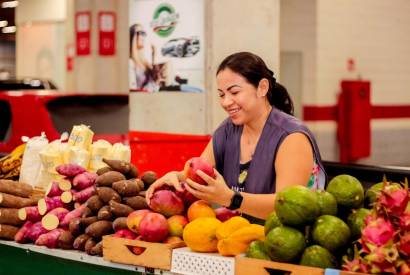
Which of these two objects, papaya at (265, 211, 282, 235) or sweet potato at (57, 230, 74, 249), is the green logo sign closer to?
sweet potato at (57, 230, 74, 249)

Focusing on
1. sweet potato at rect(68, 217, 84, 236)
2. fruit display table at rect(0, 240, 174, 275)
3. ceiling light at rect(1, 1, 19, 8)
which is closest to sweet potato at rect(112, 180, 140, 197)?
sweet potato at rect(68, 217, 84, 236)

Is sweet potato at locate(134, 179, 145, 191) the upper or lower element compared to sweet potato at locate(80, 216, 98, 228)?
upper

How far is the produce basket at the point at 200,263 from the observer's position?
9.66 ft

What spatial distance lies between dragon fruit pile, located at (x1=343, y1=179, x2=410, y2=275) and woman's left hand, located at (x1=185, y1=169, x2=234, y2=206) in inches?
29.0

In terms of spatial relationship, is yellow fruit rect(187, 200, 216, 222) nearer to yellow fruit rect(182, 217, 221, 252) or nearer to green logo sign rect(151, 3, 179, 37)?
yellow fruit rect(182, 217, 221, 252)

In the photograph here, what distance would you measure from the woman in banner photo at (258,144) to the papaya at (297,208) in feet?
1.57

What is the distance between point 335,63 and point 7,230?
7.66 meters

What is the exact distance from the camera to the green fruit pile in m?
2.74

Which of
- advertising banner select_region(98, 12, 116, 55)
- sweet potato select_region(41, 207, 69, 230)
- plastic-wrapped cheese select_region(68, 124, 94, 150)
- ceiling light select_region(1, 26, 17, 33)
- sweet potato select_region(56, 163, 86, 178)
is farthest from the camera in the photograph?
ceiling light select_region(1, 26, 17, 33)

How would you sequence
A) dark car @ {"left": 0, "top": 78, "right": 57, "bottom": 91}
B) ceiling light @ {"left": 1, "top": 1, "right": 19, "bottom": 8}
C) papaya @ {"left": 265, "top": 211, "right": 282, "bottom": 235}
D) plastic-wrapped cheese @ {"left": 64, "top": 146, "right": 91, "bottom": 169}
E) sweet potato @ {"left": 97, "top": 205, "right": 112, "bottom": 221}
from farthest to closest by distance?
ceiling light @ {"left": 1, "top": 1, "right": 19, "bottom": 8} < dark car @ {"left": 0, "top": 78, "right": 57, "bottom": 91} < plastic-wrapped cheese @ {"left": 64, "top": 146, "right": 91, "bottom": 169} < sweet potato @ {"left": 97, "top": 205, "right": 112, "bottom": 221} < papaya @ {"left": 265, "top": 211, "right": 282, "bottom": 235}

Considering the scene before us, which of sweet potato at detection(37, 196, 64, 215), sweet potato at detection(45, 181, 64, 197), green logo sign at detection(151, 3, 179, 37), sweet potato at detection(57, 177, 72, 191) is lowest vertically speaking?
sweet potato at detection(37, 196, 64, 215)

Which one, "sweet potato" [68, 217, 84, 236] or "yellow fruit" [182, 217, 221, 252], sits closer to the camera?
"yellow fruit" [182, 217, 221, 252]

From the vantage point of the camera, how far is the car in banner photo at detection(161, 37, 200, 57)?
21.2 feet

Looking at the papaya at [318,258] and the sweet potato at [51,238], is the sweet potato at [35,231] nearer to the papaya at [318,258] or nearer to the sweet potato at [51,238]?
the sweet potato at [51,238]
